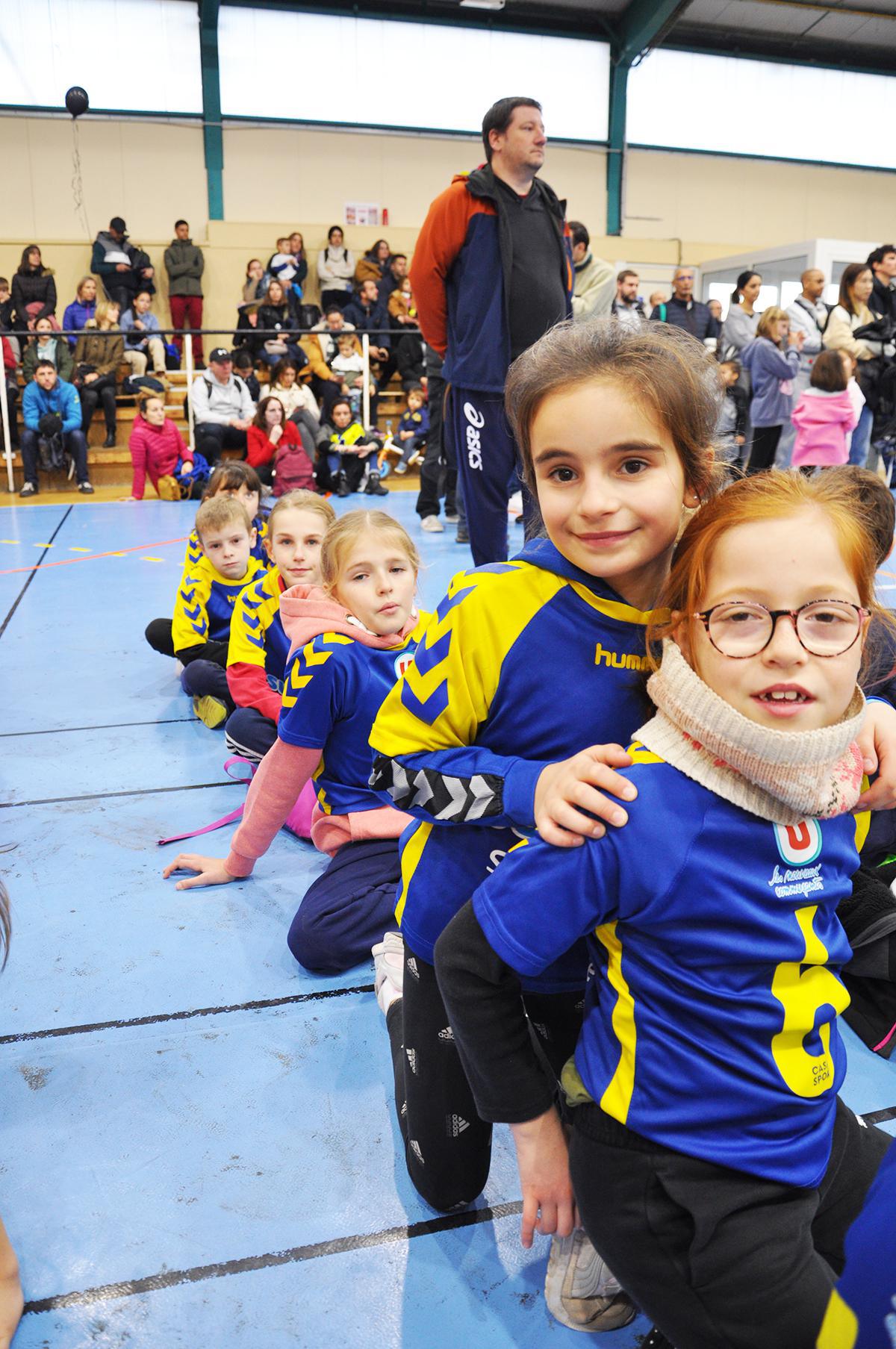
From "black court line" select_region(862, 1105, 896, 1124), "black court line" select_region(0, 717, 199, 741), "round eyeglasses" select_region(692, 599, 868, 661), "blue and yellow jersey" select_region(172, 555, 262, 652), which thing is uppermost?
"round eyeglasses" select_region(692, 599, 868, 661)

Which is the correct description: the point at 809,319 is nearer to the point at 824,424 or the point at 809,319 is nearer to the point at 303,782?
the point at 824,424

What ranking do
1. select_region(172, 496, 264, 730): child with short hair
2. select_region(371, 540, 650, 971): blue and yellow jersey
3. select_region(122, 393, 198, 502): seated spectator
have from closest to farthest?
select_region(371, 540, 650, 971): blue and yellow jersey, select_region(172, 496, 264, 730): child with short hair, select_region(122, 393, 198, 502): seated spectator

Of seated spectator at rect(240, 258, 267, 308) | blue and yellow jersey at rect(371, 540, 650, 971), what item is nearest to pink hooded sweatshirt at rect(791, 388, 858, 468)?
blue and yellow jersey at rect(371, 540, 650, 971)

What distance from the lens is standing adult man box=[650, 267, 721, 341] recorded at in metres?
9.73

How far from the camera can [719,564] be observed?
911mm

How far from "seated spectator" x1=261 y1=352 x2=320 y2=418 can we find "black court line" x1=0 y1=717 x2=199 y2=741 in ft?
21.7

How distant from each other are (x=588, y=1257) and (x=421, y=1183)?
0.86ft

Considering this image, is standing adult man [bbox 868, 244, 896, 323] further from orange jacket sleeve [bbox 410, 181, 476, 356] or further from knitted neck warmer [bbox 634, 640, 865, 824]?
knitted neck warmer [bbox 634, 640, 865, 824]

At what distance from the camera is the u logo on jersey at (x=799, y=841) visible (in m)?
0.89

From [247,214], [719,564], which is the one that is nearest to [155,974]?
[719,564]

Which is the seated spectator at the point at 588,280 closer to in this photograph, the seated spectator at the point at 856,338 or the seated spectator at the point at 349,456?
the seated spectator at the point at 856,338

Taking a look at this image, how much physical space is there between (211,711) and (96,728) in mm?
347

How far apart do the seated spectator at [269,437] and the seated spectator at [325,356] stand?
2.12 feet

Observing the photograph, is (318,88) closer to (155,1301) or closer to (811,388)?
(811,388)
